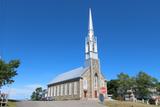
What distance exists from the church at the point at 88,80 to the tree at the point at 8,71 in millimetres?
22376

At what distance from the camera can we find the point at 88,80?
6412 cm

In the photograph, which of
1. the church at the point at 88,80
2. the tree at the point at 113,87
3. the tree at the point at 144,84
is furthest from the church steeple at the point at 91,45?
the tree at the point at 113,87

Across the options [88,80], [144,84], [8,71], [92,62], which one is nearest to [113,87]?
[144,84]

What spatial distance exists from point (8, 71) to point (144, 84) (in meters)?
45.6

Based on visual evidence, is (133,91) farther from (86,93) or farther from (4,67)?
(4,67)

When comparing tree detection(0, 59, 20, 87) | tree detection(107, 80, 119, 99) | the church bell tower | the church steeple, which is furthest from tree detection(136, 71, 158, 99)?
tree detection(0, 59, 20, 87)

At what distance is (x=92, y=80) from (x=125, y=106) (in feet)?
94.7

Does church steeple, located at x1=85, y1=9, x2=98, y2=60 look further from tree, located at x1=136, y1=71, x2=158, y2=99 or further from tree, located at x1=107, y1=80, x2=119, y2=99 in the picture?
tree, located at x1=107, y1=80, x2=119, y2=99

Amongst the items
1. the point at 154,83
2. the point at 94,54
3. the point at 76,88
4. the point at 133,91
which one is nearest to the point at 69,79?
the point at 76,88

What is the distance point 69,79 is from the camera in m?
67.2

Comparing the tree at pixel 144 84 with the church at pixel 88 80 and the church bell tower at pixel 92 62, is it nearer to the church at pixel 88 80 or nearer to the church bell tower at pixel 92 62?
the church at pixel 88 80

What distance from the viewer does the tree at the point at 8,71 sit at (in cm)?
4131

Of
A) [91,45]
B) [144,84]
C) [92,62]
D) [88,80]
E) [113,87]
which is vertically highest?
[91,45]

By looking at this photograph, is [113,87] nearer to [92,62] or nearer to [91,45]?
[92,62]
